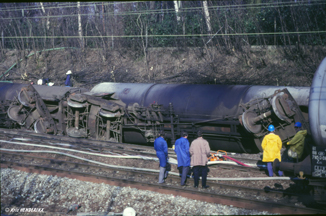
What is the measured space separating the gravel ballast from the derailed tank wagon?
2.78m

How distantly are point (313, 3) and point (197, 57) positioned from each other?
7.98 meters

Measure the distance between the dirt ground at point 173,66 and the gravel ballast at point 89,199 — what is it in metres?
12.2

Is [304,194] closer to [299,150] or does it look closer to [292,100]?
[299,150]

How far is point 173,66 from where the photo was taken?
76.5ft

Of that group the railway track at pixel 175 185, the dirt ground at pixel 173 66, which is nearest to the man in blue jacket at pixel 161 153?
the railway track at pixel 175 185

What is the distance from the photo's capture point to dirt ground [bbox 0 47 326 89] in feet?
60.9

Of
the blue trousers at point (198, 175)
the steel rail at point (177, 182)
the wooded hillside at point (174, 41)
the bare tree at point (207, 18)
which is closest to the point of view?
the steel rail at point (177, 182)

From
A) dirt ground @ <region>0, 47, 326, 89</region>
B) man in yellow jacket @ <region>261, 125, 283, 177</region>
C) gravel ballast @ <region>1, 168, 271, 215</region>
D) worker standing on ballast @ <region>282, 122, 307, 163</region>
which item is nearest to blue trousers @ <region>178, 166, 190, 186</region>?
gravel ballast @ <region>1, 168, 271, 215</region>

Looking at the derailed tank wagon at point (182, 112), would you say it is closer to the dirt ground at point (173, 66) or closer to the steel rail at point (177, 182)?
the steel rail at point (177, 182)

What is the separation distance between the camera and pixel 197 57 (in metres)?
23.2

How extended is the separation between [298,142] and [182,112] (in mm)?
4149

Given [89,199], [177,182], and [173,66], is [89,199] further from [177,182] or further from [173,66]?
[173,66]

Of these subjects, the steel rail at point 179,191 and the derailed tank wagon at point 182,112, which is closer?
the steel rail at point 179,191

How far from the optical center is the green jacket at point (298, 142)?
8.64m
